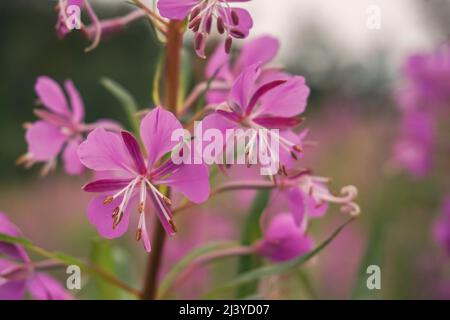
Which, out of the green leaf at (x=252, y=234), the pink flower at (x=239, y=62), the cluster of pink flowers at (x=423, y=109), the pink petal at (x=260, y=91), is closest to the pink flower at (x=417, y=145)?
the cluster of pink flowers at (x=423, y=109)

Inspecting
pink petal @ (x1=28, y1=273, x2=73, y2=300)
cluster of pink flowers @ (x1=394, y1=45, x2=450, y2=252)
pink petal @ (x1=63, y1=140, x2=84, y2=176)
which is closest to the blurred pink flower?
cluster of pink flowers @ (x1=394, y1=45, x2=450, y2=252)

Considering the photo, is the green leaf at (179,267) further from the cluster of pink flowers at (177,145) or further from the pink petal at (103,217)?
the pink petal at (103,217)

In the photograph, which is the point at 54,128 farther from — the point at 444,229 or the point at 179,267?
the point at 444,229

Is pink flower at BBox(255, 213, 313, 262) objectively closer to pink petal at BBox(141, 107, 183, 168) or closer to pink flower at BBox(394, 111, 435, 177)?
pink petal at BBox(141, 107, 183, 168)

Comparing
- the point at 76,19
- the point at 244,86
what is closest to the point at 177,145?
the point at 244,86
